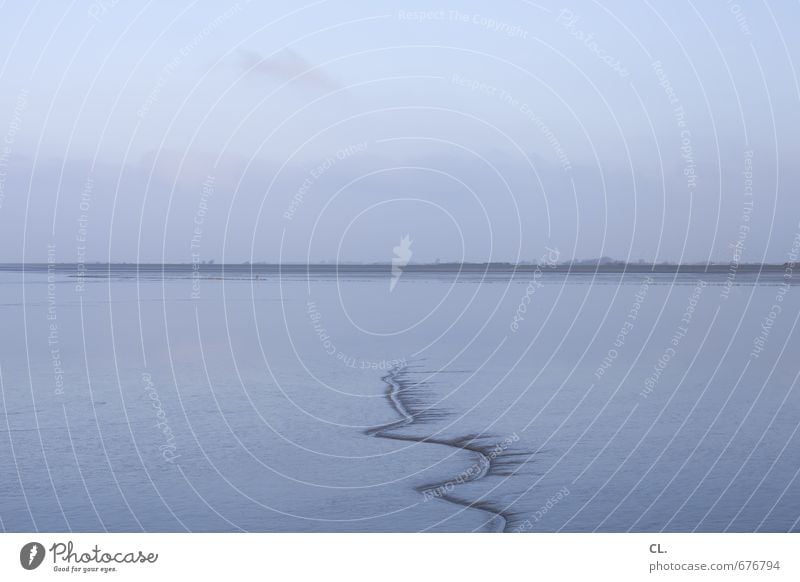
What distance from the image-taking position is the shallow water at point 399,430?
36.7 feet

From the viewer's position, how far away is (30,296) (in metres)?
53.2

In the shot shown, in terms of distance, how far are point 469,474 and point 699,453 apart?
3.53 m

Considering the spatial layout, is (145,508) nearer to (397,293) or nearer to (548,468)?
(548,468)
